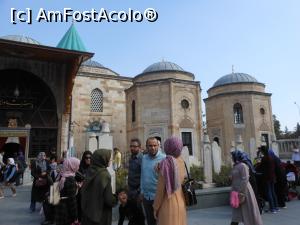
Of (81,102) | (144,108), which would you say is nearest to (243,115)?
(144,108)

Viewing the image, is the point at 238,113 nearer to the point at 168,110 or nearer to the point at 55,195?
the point at 168,110

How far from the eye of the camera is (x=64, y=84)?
14.9 meters

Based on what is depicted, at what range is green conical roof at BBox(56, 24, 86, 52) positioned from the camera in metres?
25.2

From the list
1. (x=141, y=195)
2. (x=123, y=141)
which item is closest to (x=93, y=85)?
(x=123, y=141)

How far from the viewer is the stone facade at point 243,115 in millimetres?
24328

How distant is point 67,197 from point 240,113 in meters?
23.0

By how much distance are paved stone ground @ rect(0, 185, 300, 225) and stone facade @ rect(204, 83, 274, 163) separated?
1707 centimetres

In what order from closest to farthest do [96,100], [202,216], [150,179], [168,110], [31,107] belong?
[150,179]
[202,216]
[31,107]
[168,110]
[96,100]

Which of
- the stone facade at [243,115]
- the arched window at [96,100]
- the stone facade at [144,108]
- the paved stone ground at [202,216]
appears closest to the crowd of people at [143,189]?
the paved stone ground at [202,216]

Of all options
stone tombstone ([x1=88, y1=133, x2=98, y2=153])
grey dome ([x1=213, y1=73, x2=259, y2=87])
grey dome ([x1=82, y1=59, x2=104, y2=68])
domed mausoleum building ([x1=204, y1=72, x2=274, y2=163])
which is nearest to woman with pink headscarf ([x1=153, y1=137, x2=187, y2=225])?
stone tombstone ([x1=88, y1=133, x2=98, y2=153])

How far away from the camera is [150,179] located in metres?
3.83

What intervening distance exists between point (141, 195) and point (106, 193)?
819mm

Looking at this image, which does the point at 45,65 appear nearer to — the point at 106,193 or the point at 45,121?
the point at 45,121

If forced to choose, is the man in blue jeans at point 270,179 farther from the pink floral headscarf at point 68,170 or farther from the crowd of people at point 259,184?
the pink floral headscarf at point 68,170
